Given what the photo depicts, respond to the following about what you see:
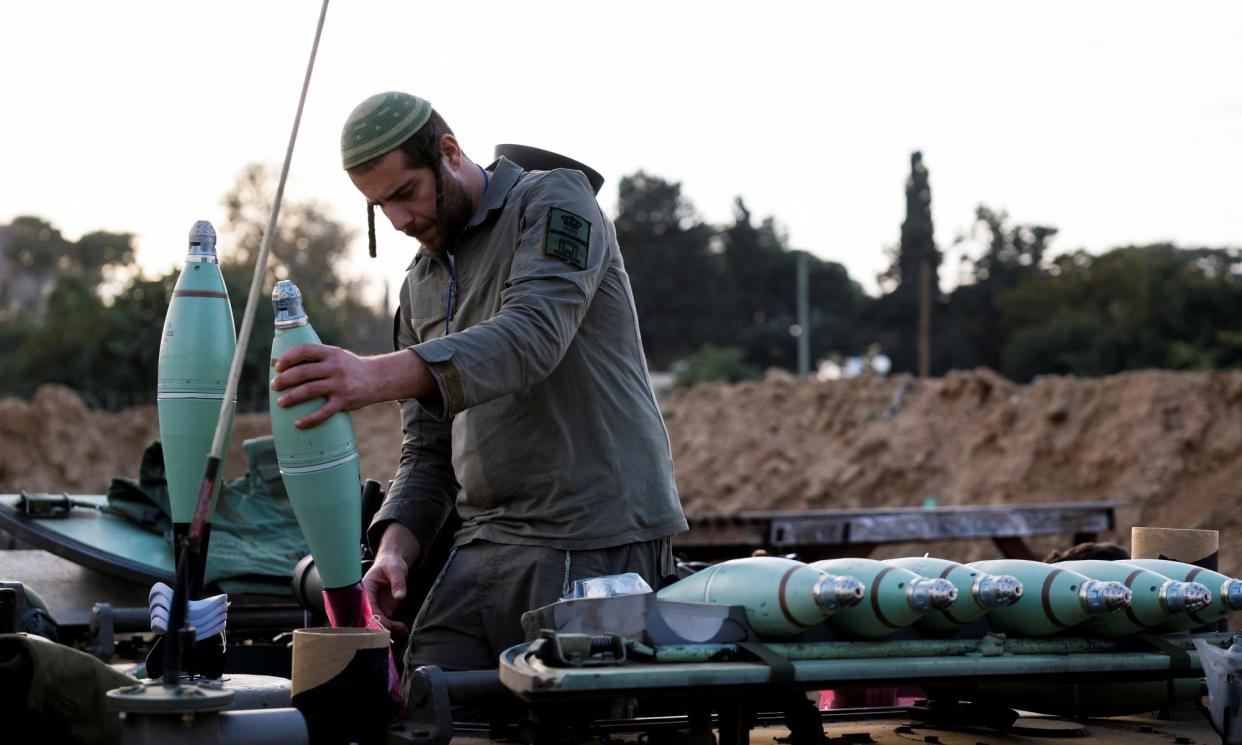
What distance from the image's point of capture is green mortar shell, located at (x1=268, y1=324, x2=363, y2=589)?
2.31 metres

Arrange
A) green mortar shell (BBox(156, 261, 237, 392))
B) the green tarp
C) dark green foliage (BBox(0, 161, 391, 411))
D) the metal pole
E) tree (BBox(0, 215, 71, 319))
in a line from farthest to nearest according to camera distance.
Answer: tree (BBox(0, 215, 71, 319)), the metal pole, dark green foliage (BBox(0, 161, 391, 411)), the green tarp, green mortar shell (BBox(156, 261, 237, 392))

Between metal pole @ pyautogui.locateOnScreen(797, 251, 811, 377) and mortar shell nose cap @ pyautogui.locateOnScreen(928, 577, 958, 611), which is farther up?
metal pole @ pyautogui.locateOnScreen(797, 251, 811, 377)

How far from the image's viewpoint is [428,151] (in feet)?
9.51

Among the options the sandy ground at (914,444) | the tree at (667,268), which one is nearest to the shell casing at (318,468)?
the sandy ground at (914,444)

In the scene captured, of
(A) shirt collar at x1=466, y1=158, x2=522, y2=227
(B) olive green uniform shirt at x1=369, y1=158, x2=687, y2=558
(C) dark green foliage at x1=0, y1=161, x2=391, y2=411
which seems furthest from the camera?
(C) dark green foliage at x1=0, y1=161, x2=391, y2=411

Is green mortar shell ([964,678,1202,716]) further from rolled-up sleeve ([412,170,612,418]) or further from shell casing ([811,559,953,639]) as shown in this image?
rolled-up sleeve ([412,170,612,418])

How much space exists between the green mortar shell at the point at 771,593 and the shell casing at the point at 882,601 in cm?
7

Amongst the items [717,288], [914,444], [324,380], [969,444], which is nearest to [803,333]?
[717,288]

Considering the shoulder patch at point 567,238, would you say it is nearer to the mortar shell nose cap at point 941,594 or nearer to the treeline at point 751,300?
the mortar shell nose cap at point 941,594

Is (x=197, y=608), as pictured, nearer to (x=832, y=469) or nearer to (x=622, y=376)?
(x=622, y=376)

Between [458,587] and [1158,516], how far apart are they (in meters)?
15.2

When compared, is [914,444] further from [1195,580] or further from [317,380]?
[317,380]

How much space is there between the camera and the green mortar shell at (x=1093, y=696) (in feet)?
9.34

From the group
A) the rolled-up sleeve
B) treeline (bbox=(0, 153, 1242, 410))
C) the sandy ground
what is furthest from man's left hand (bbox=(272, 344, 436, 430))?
treeline (bbox=(0, 153, 1242, 410))
